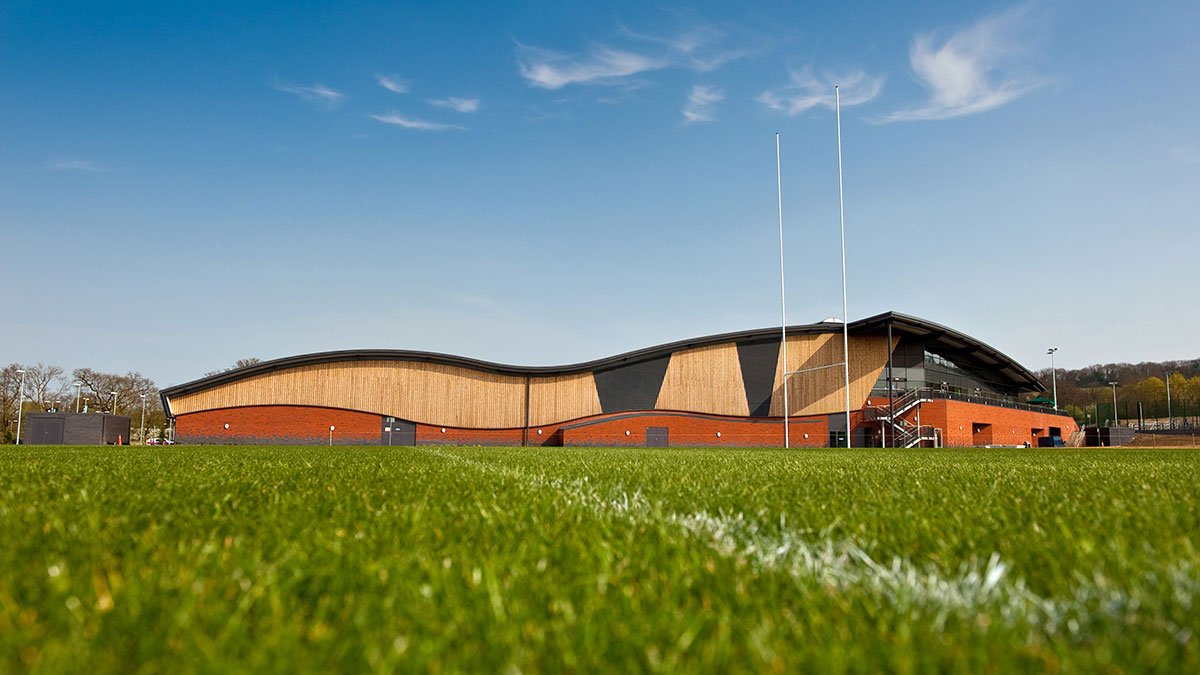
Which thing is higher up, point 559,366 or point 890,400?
point 559,366

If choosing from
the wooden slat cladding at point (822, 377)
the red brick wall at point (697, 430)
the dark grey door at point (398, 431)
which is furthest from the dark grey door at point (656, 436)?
the dark grey door at point (398, 431)

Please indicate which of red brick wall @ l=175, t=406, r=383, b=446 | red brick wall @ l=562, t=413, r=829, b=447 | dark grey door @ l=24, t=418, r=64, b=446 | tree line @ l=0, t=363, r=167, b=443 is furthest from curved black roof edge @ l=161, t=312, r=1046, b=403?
tree line @ l=0, t=363, r=167, b=443

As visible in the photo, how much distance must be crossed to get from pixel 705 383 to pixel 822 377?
7382mm

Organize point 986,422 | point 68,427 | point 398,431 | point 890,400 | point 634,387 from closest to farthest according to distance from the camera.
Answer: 1. point 890,400
2. point 68,427
3. point 398,431
4. point 634,387
5. point 986,422

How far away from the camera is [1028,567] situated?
216cm

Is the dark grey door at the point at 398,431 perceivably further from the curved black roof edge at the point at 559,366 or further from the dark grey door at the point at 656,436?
the dark grey door at the point at 656,436

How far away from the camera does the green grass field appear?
132 cm

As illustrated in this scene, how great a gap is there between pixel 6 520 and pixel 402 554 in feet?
6.71

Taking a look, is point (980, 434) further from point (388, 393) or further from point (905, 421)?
point (388, 393)

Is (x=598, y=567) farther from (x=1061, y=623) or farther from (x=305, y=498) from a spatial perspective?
(x=305, y=498)

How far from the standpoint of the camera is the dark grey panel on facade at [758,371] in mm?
46625

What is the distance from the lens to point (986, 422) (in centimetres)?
4875

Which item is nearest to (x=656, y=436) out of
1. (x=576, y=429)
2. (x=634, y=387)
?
(x=634, y=387)

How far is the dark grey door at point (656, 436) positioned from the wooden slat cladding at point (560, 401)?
3.76 metres
